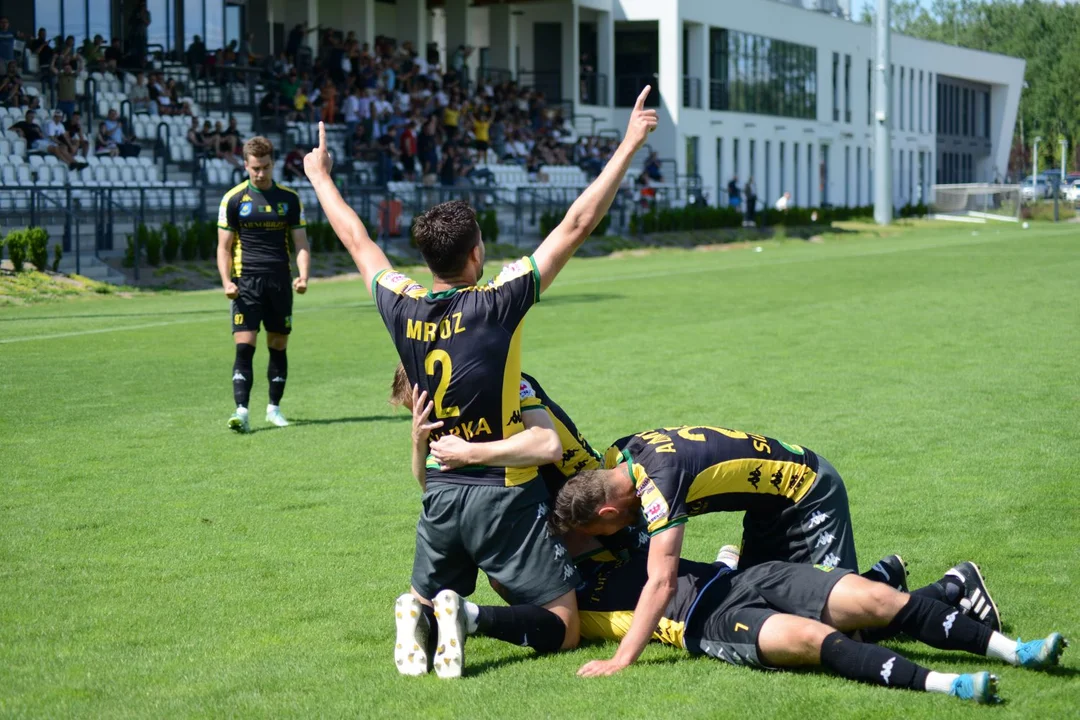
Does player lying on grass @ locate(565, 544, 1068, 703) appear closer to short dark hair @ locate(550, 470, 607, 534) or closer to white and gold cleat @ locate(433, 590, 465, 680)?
white and gold cleat @ locate(433, 590, 465, 680)

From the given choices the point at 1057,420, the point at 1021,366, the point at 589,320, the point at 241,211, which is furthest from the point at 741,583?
the point at 589,320

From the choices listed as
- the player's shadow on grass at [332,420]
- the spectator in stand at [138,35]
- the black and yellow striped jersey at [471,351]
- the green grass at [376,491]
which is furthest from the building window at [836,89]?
the black and yellow striped jersey at [471,351]

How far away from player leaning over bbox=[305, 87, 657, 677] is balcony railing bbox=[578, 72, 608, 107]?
50.8 meters

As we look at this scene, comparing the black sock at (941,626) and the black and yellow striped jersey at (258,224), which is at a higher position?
the black and yellow striped jersey at (258,224)

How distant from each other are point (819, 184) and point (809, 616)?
70190 millimetres

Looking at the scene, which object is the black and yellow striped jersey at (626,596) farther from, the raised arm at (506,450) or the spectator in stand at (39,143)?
the spectator in stand at (39,143)

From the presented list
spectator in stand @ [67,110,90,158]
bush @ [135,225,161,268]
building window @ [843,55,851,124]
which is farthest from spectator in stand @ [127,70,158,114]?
building window @ [843,55,851,124]

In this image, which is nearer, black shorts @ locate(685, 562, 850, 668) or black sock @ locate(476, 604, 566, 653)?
black shorts @ locate(685, 562, 850, 668)

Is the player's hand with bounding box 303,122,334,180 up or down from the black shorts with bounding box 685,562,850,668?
up

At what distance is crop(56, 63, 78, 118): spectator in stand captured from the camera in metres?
28.8

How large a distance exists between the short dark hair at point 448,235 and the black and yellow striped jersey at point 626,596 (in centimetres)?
141

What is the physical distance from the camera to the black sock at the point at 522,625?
5336 millimetres

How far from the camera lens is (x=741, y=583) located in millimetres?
5371

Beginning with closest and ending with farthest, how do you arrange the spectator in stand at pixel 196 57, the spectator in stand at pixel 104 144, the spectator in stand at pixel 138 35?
the spectator in stand at pixel 104 144, the spectator in stand at pixel 138 35, the spectator in stand at pixel 196 57
